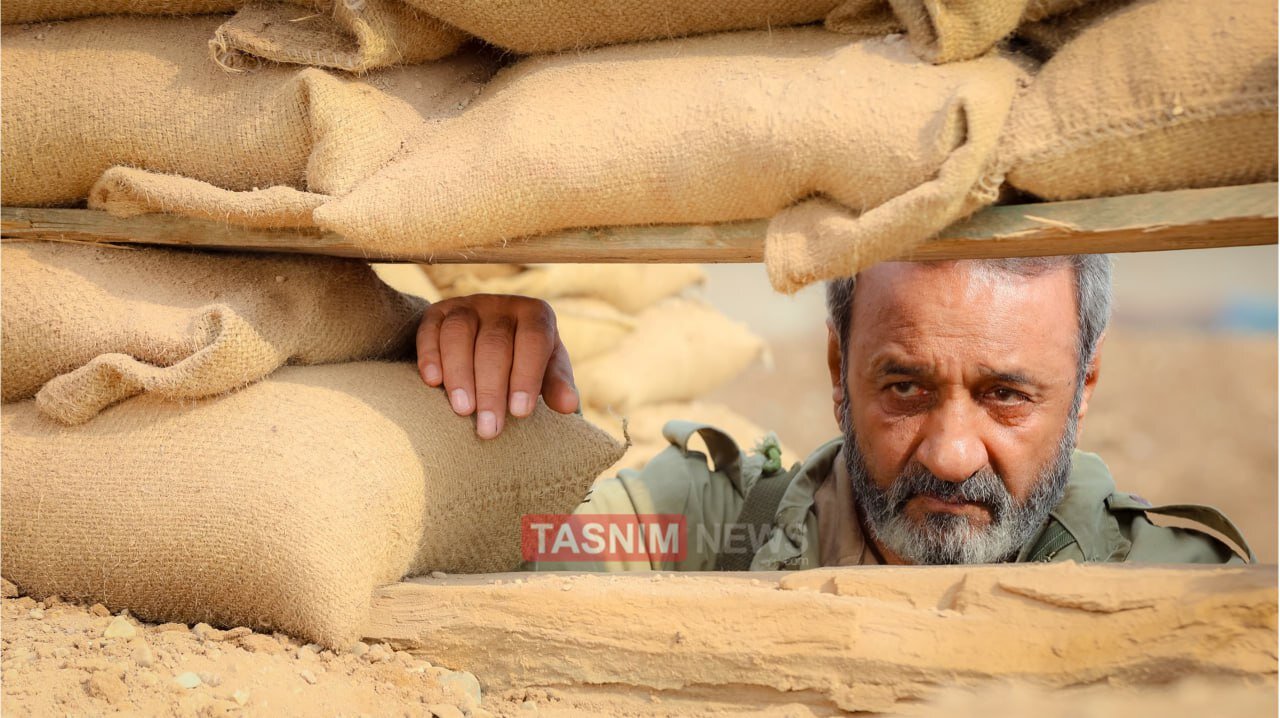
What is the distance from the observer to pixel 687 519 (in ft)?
8.29

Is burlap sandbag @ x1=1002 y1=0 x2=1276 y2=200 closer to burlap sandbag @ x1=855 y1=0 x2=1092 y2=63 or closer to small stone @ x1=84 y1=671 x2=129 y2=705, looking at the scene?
burlap sandbag @ x1=855 y1=0 x2=1092 y2=63

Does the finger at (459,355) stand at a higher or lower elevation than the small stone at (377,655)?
higher

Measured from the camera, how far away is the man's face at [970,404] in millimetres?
2094

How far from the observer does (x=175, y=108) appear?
5.24 ft

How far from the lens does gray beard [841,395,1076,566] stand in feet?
6.91

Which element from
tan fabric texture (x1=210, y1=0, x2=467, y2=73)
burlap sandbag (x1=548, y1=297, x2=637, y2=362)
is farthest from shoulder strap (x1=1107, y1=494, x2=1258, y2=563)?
burlap sandbag (x1=548, y1=297, x2=637, y2=362)

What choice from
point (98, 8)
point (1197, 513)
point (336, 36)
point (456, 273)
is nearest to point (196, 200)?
point (336, 36)

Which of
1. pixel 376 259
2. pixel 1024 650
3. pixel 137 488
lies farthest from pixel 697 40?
pixel 137 488

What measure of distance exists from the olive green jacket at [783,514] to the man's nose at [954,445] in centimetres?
25

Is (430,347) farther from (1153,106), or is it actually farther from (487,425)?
(1153,106)

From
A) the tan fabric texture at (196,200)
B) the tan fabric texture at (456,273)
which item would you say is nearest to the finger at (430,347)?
the tan fabric texture at (196,200)

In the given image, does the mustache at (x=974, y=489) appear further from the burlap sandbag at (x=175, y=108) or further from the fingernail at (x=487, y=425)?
the burlap sandbag at (x=175, y=108)

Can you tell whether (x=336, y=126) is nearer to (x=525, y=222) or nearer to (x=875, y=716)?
(x=525, y=222)

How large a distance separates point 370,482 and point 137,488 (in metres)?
0.34
